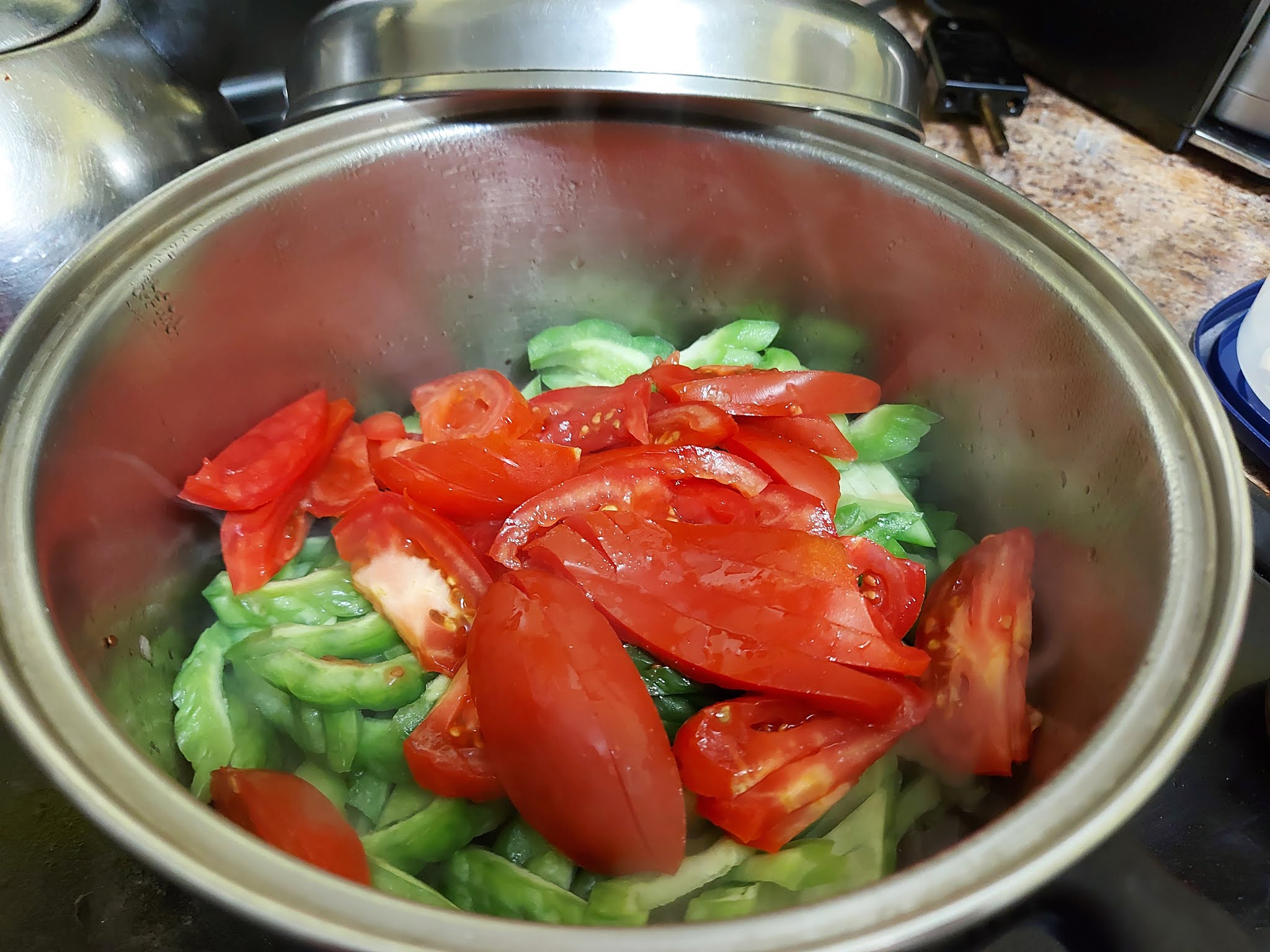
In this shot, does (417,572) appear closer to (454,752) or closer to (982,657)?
(454,752)

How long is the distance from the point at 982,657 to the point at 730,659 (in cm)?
29

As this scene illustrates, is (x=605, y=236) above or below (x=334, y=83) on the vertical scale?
below

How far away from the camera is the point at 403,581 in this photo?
0.98 meters

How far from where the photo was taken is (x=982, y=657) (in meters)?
0.90

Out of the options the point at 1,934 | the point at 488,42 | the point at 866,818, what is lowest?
the point at 1,934

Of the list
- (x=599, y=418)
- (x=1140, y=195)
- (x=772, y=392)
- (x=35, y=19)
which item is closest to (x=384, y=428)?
(x=599, y=418)

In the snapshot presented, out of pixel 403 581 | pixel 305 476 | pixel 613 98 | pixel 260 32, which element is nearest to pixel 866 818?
pixel 403 581

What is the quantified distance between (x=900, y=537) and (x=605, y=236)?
634mm

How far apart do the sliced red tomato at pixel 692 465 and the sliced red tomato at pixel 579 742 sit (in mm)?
279

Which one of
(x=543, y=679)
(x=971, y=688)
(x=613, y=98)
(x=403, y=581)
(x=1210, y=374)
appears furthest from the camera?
(x=1210, y=374)

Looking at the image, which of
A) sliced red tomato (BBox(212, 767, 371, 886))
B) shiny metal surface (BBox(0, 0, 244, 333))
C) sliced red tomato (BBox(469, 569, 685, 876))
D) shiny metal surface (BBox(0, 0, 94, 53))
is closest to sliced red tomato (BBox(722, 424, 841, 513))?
sliced red tomato (BBox(469, 569, 685, 876))

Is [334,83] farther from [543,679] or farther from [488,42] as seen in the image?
[543,679]

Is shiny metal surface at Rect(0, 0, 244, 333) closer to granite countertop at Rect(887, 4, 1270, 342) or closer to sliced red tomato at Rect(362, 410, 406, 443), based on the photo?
sliced red tomato at Rect(362, 410, 406, 443)

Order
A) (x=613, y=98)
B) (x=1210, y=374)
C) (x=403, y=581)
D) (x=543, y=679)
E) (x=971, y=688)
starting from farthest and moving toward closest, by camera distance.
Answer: (x=1210, y=374), (x=613, y=98), (x=403, y=581), (x=971, y=688), (x=543, y=679)
